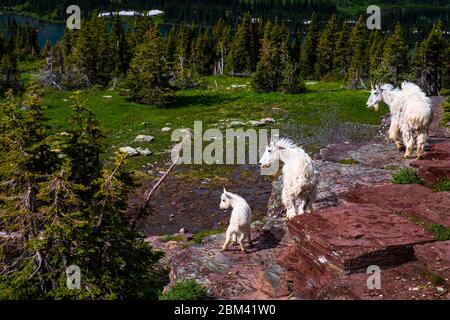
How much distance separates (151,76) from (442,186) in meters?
30.0

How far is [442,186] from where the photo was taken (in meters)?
12.8

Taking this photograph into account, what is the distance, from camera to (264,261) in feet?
36.5

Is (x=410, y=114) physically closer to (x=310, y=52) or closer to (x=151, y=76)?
(x=151, y=76)

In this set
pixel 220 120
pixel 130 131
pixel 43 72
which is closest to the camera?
pixel 130 131

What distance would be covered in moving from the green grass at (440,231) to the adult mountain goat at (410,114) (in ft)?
22.8

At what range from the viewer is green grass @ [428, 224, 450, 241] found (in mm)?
9802

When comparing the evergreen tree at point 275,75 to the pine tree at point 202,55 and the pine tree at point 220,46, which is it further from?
the pine tree at point 220,46

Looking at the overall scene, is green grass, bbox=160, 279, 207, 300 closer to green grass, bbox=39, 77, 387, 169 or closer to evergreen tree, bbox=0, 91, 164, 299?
evergreen tree, bbox=0, 91, 164, 299

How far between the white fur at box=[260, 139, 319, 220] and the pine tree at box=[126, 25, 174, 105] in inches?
1074

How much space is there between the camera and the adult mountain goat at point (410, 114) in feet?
53.6
